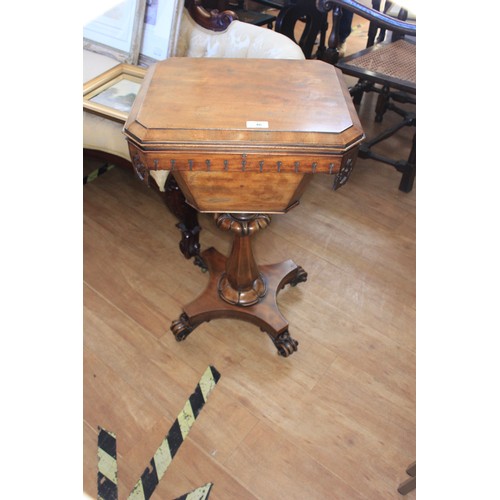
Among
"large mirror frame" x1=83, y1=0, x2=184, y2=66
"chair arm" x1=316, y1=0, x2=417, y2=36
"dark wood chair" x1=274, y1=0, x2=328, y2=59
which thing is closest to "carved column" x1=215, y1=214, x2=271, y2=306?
"large mirror frame" x1=83, y1=0, x2=184, y2=66

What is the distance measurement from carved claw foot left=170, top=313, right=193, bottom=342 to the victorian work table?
0.40m

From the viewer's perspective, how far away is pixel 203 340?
5.40ft

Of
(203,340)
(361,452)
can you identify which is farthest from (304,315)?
(361,452)

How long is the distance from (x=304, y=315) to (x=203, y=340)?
42 cm

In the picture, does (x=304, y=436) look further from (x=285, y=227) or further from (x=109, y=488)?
(x=285, y=227)

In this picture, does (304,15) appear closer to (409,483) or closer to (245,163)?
(245,163)

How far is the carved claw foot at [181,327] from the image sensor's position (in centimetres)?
160

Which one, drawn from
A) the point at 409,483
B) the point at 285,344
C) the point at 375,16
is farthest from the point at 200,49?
the point at 409,483

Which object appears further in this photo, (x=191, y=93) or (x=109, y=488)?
(x=109, y=488)

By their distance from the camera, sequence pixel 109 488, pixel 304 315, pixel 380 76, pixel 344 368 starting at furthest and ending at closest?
pixel 380 76, pixel 304 315, pixel 344 368, pixel 109 488

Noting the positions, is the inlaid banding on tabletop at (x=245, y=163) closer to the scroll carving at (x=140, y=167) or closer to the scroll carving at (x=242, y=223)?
the scroll carving at (x=140, y=167)

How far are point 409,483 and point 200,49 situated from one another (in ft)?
5.98

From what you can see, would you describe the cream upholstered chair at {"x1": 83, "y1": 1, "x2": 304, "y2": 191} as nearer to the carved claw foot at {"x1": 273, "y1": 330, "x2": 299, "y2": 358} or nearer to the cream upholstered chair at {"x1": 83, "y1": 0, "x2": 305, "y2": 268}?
the cream upholstered chair at {"x1": 83, "y1": 0, "x2": 305, "y2": 268}

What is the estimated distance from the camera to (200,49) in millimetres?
1906
